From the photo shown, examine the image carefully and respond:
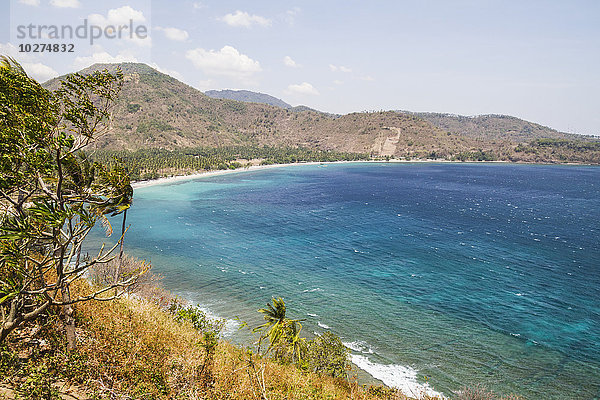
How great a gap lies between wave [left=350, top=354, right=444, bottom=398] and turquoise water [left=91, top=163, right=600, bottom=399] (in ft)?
0.52

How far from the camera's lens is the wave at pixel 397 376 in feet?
87.8

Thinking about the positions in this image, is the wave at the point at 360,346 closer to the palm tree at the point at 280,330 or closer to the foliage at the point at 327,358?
the foliage at the point at 327,358

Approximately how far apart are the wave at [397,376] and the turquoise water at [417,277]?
159 millimetres

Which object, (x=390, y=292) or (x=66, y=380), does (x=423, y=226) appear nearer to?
(x=390, y=292)

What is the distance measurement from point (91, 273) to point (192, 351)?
3390 cm

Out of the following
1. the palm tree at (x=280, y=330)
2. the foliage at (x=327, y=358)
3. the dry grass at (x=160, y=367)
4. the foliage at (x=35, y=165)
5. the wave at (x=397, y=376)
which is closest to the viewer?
the foliage at (x=35, y=165)

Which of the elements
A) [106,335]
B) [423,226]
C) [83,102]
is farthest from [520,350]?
[423,226]

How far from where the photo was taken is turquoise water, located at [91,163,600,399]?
102 ft

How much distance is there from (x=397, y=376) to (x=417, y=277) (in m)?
23.7

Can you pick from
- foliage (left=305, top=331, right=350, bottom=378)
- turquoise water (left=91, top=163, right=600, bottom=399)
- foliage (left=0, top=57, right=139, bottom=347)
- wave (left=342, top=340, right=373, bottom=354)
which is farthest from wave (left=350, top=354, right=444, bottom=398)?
foliage (left=0, top=57, right=139, bottom=347)

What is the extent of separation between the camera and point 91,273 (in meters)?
43.2

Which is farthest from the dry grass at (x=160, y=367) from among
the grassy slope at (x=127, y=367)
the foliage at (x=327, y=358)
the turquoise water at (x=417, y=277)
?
the turquoise water at (x=417, y=277)

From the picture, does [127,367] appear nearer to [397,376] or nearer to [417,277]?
[397,376]

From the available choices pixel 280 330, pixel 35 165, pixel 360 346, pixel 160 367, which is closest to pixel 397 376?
pixel 360 346
